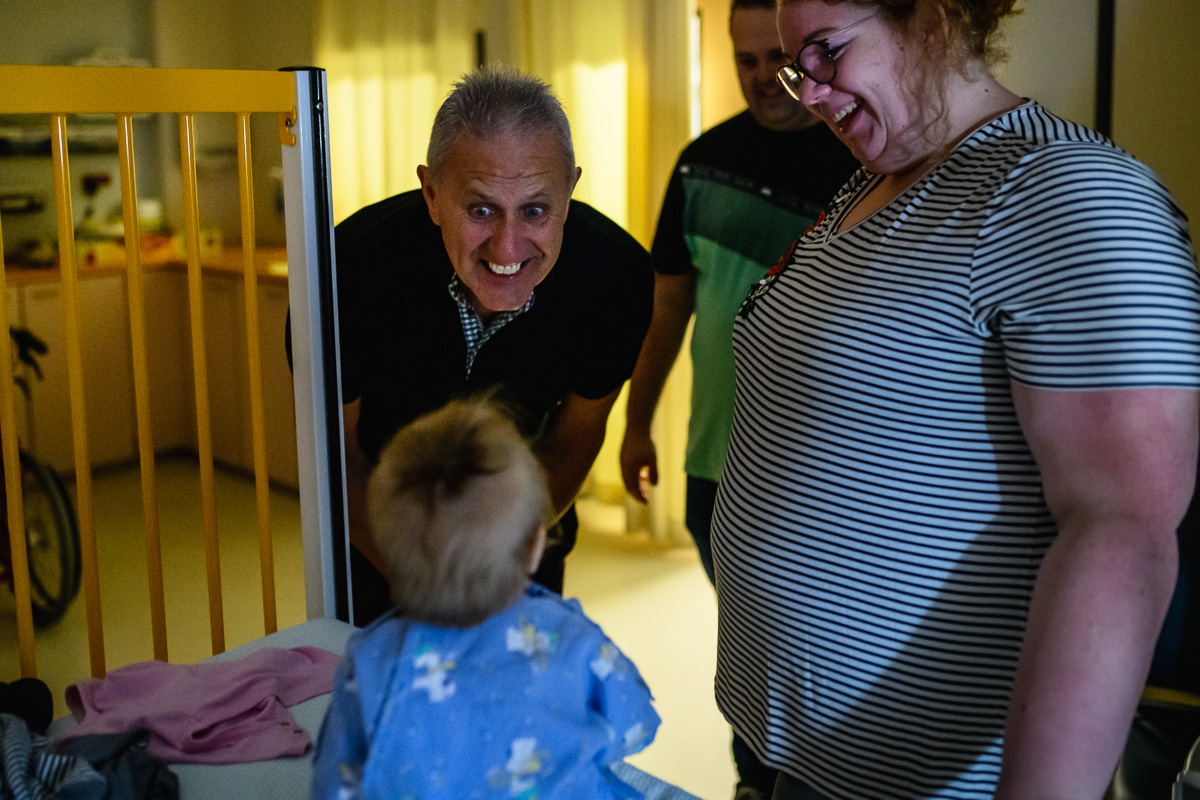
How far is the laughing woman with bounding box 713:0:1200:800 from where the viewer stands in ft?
2.56

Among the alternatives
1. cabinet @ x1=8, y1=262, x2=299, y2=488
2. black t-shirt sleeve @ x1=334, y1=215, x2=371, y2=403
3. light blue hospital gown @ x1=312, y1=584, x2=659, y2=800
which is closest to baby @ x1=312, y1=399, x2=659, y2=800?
light blue hospital gown @ x1=312, y1=584, x2=659, y2=800

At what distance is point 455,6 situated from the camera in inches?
162

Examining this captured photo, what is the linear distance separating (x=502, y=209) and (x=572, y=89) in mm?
2477

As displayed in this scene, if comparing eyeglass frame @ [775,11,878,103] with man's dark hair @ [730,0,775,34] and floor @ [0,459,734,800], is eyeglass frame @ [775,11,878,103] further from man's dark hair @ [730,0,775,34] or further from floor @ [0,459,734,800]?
floor @ [0,459,734,800]

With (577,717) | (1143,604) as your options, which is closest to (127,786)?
(577,717)

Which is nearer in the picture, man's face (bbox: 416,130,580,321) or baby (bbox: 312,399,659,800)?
baby (bbox: 312,399,659,800)

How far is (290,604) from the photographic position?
3400 mm

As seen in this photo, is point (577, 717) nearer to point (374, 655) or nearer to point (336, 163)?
point (374, 655)

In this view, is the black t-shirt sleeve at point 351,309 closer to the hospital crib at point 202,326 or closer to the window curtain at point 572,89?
the hospital crib at point 202,326

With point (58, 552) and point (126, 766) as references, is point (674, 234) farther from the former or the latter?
point (58, 552)

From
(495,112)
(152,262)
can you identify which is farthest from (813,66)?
(152,262)

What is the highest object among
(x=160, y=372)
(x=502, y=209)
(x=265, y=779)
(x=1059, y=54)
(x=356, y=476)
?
(x=1059, y=54)

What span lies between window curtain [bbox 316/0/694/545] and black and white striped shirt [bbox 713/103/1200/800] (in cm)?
230

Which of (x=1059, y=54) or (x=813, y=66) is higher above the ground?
(x=1059, y=54)
